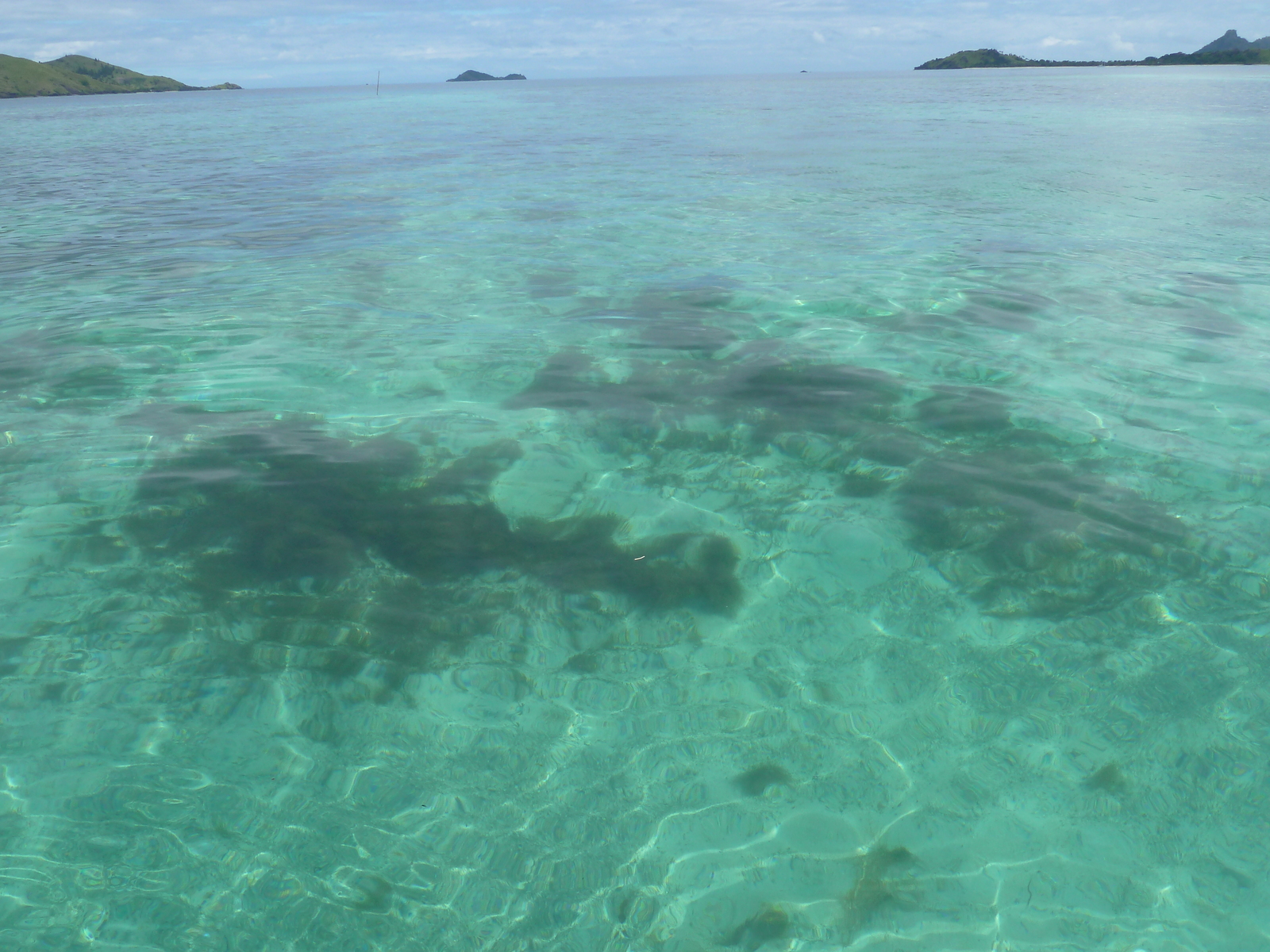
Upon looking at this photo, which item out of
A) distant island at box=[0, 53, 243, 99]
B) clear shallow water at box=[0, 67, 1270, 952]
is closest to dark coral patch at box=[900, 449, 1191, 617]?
clear shallow water at box=[0, 67, 1270, 952]

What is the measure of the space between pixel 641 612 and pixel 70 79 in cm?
19893

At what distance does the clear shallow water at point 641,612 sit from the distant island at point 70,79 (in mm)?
158436

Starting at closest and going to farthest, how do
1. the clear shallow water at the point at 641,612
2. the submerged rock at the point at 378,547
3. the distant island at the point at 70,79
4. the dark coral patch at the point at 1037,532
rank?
the clear shallow water at the point at 641,612
the submerged rock at the point at 378,547
the dark coral patch at the point at 1037,532
the distant island at the point at 70,79

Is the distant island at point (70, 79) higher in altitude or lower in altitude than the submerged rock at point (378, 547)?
higher

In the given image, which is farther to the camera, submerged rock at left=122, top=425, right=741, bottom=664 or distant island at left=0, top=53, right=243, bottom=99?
distant island at left=0, top=53, right=243, bottom=99

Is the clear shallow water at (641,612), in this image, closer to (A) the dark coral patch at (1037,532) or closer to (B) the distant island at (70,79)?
(A) the dark coral patch at (1037,532)

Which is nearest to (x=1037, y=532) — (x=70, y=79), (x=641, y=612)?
(x=641, y=612)

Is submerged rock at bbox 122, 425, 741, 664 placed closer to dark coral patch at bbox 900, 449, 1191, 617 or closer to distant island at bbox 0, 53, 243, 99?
dark coral patch at bbox 900, 449, 1191, 617

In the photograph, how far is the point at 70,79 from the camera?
155 metres

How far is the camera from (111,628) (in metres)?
4.59

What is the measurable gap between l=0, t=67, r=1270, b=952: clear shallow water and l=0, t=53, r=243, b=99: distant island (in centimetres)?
15844

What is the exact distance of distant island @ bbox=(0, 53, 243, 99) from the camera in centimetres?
13562

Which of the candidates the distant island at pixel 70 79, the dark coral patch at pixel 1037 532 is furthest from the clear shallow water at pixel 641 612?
the distant island at pixel 70 79

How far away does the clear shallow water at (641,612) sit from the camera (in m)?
3.24
